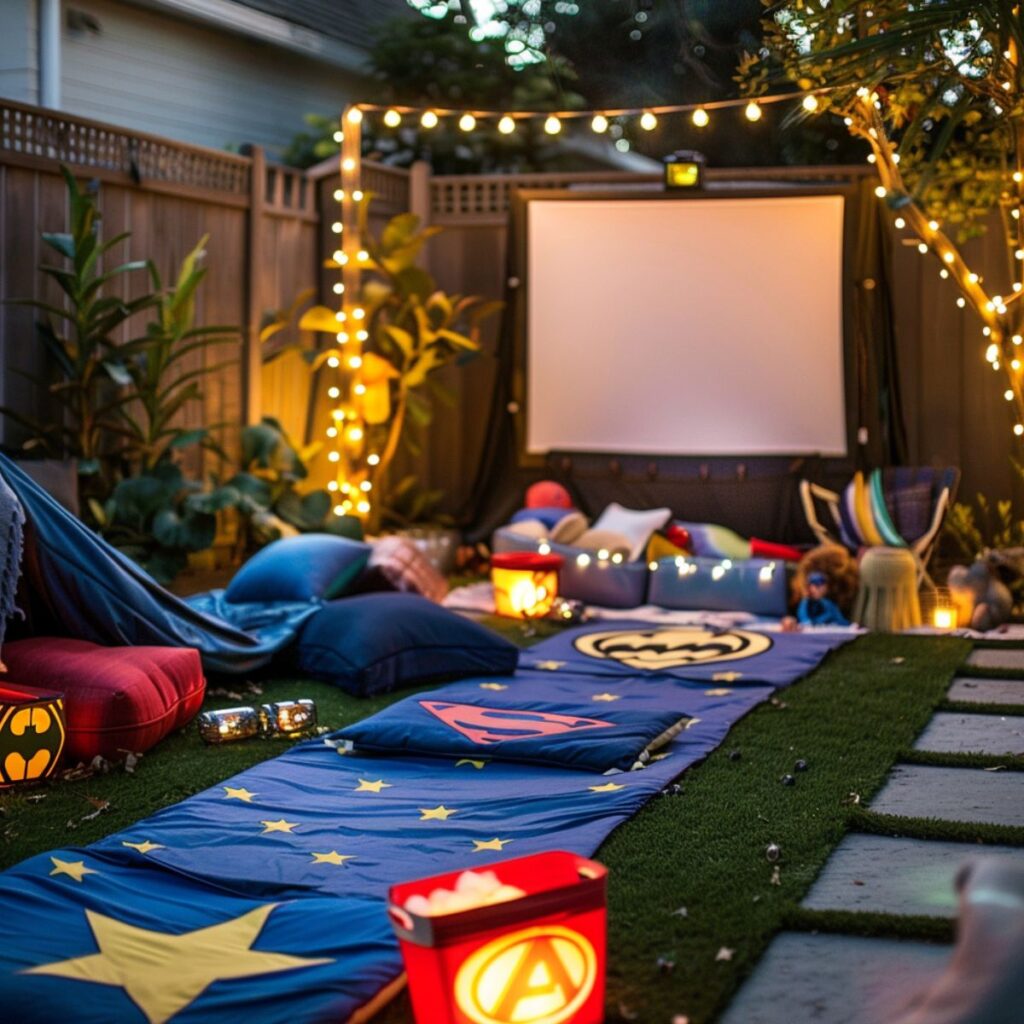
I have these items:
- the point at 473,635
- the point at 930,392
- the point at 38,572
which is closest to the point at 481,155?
the point at 930,392

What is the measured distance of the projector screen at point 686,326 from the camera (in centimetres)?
812

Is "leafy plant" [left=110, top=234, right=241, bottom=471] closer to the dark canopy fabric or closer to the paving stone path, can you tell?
the dark canopy fabric

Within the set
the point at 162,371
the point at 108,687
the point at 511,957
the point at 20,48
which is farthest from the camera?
the point at 20,48

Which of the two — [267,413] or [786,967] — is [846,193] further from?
[786,967]

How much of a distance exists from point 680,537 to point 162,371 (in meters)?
2.70

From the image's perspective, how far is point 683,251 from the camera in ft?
27.3

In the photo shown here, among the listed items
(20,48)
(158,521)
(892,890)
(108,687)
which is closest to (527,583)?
(158,521)

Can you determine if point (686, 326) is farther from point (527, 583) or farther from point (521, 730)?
point (521, 730)

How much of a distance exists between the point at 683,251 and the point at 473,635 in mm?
3634

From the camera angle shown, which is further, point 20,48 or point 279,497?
point 20,48

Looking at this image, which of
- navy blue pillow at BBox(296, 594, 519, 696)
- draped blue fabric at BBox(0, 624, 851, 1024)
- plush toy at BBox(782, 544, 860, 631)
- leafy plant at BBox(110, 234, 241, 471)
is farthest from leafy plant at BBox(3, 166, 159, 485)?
plush toy at BBox(782, 544, 860, 631)

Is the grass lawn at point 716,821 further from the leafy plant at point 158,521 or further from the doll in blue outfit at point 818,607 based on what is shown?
the leafy plant at point 158,521

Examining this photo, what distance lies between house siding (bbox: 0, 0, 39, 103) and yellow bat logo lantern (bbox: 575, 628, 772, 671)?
5157 mm

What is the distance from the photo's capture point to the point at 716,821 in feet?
11.9
